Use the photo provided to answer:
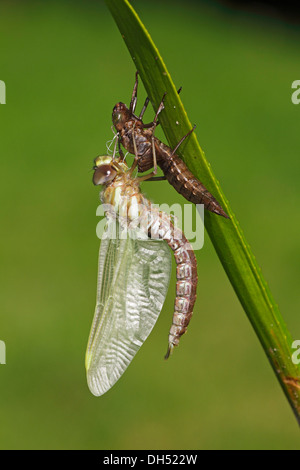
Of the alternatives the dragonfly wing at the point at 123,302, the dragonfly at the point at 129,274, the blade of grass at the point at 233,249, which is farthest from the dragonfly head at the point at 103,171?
the blade of grass at the point at 233,249

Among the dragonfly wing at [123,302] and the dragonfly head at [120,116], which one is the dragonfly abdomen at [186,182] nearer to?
the dragonfly head at [120,116]

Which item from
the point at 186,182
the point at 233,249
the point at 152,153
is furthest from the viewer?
the point at 152,153

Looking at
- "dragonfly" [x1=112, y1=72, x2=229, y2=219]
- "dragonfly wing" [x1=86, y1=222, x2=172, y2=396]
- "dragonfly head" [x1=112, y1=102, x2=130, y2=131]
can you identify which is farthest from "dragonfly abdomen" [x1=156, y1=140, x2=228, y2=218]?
"dragonfly wing" [x1=86, y1=222, x2=172, y2=396]

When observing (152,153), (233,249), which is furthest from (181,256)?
(233,249)

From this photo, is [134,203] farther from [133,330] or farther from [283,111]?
[283,111]

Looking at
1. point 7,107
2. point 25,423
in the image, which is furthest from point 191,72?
point 25,423

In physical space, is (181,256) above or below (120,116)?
below

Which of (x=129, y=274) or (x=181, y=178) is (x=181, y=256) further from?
(x=181, y=178)
